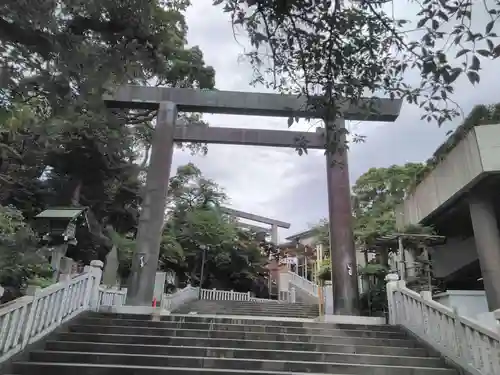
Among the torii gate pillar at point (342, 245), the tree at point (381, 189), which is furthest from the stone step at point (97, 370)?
the tree at point (381, 189)

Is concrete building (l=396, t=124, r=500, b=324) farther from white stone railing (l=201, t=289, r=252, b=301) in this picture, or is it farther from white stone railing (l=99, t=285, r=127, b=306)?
white stone railing (l=201, t=289, r=252, b=301)

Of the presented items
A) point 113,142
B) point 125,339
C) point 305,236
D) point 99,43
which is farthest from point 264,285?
point 99,43

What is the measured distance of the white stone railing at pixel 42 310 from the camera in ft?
12.6

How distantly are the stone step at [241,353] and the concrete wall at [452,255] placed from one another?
561 centimetres

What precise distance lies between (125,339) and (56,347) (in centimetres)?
78

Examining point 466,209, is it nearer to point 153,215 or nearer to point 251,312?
point 153,215

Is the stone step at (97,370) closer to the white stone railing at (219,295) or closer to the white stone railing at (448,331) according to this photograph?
the white stone railing at (448,331)

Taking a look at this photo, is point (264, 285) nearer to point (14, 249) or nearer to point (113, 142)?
point (113, 142)

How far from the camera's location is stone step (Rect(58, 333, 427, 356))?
188 inches

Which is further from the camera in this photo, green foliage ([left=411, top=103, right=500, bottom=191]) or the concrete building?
green foliage ([left=411, top=103, right=500, bottom=191])

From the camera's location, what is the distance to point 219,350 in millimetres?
4535

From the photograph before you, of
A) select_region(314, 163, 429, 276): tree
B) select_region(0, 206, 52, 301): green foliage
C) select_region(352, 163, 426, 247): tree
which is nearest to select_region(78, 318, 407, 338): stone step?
select_region(0, 206, 52, 301): green foliage

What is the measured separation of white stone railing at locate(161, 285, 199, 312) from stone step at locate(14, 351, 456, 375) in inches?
202

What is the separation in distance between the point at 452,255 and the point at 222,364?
758 centimetres
